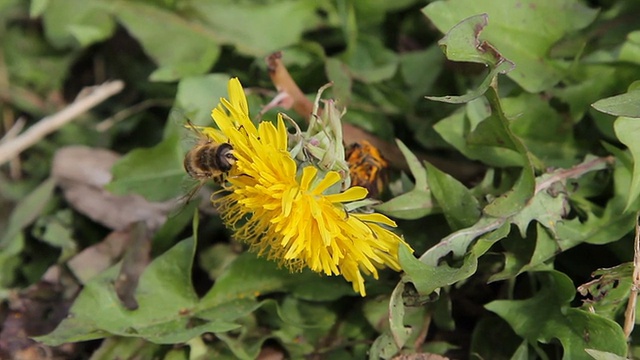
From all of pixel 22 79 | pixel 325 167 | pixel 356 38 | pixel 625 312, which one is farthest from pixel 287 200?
pixel 22 79

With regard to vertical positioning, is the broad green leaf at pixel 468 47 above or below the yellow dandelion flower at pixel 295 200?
above

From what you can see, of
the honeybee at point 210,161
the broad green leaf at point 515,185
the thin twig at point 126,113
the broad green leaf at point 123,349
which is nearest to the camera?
the honeybee at point 210,161

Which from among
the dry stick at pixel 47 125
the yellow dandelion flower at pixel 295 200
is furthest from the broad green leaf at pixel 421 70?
the dry stick at pixel 47 125

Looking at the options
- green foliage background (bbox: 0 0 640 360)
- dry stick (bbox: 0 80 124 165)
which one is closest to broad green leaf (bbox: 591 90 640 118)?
green foliage background (bbox: 0 0 640 360)

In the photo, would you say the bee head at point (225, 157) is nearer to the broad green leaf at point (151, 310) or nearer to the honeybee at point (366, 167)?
the honeybee at point (366, 167)

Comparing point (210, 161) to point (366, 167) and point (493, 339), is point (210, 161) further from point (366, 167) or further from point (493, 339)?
point (493, 339)

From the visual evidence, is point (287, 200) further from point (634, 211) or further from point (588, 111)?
point (588, 111)

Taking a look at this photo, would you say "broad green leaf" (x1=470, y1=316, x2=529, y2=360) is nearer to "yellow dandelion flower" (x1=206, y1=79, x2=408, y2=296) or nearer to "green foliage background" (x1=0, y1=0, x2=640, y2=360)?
"green foliage background" (x1=0, y1=0, x2=640, y2=360)

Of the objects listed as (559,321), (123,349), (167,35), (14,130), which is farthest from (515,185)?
(14,130)
